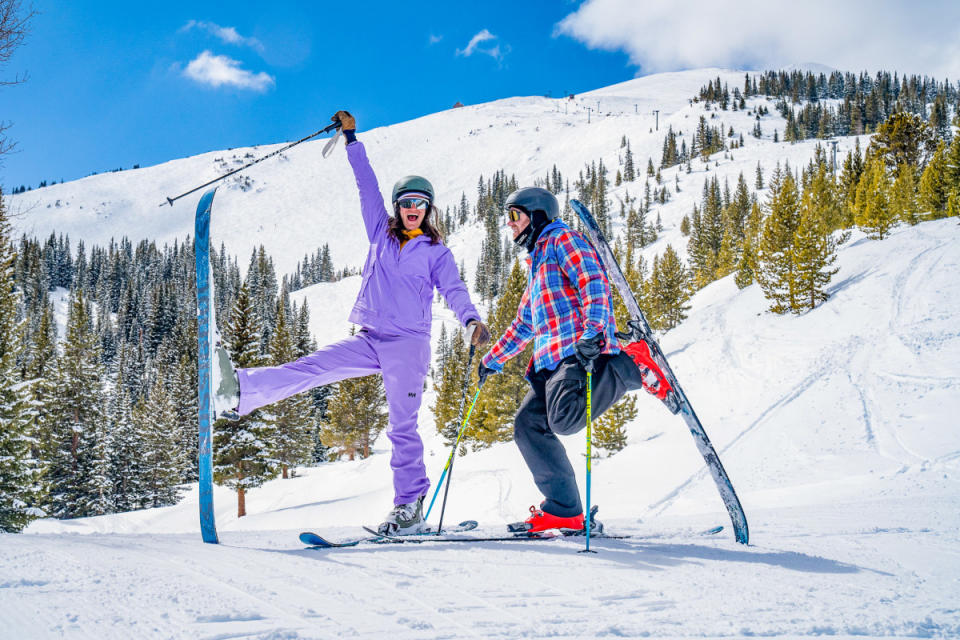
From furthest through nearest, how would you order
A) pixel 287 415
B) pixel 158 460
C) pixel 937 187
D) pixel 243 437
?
pixel 158 460, pixel 937 187, pixel 287 415, pixel 243 437

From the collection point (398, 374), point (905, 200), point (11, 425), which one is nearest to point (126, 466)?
point (11, 425)

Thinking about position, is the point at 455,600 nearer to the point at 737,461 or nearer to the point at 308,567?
the point at 308,567

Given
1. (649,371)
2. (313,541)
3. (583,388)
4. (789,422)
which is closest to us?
(313,541)

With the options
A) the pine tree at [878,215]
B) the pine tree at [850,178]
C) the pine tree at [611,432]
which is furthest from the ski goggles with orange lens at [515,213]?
the pine tree at [850,178]

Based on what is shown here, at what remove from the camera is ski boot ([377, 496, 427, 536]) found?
124 inches

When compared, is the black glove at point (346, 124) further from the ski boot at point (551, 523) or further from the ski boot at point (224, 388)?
the ski boot at point (551, 523)

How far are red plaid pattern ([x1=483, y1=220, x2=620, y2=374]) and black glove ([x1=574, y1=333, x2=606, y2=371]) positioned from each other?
45 millimetres

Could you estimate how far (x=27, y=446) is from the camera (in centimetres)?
1329

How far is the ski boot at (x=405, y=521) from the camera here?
315 centimetres

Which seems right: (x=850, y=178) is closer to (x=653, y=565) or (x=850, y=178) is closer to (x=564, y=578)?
(x=653, y=565)

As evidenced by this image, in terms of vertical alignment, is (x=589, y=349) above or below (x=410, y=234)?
below

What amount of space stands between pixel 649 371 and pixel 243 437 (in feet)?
61.8

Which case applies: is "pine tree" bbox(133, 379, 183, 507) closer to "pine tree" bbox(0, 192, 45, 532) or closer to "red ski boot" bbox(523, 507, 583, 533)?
"pine tree" bbox(0, 192, 45, 532)

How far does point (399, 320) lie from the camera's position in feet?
10.9
